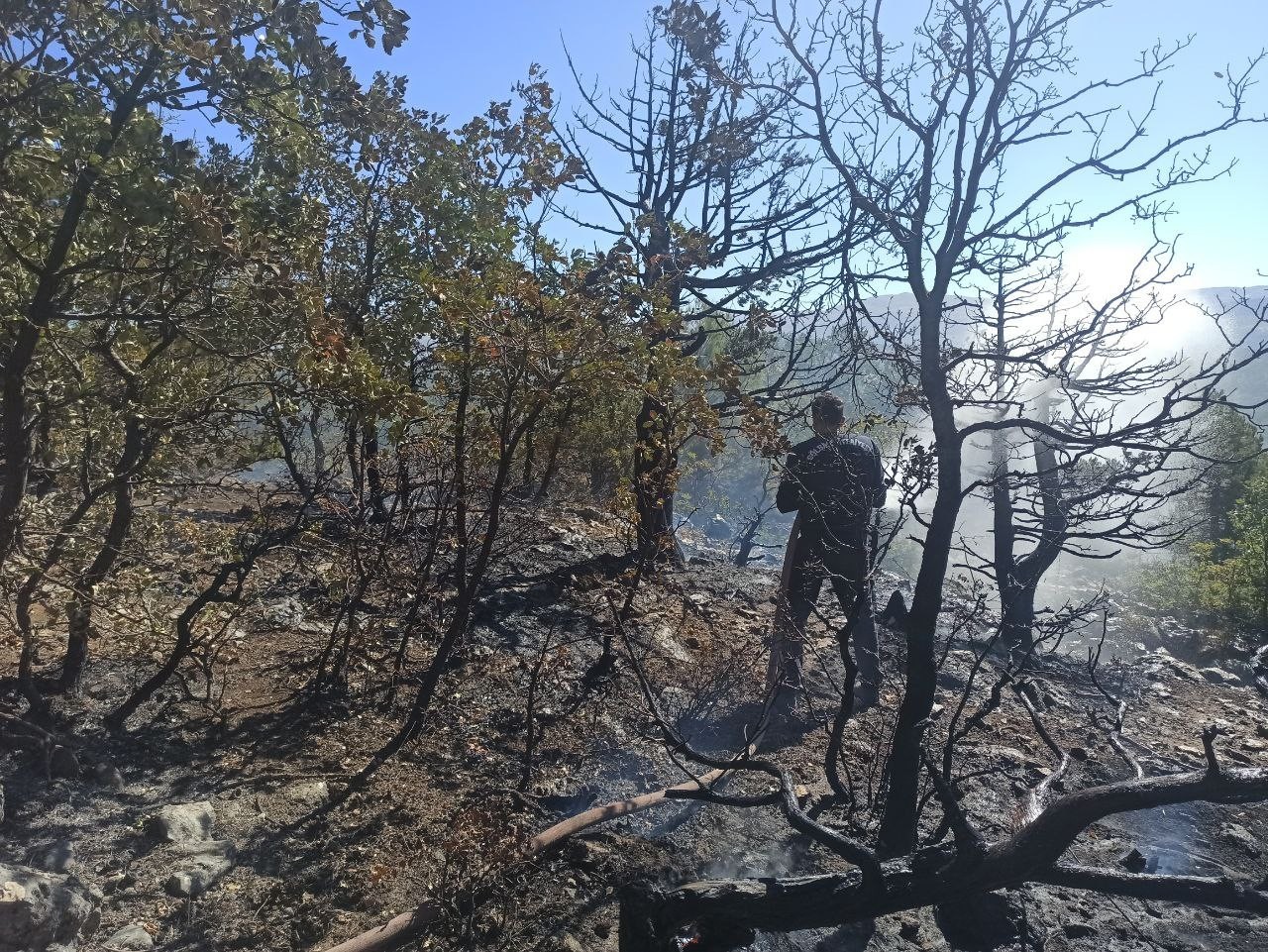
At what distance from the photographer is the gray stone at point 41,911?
7.25 feet

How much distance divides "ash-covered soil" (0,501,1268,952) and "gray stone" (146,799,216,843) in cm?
2

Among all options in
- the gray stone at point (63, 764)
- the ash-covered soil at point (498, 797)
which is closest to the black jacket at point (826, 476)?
the ash-covered soil at point (498, 797)

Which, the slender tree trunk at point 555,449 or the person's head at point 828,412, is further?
Answer: the person's head at point 828,412

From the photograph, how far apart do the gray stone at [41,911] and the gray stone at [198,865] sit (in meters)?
0.35

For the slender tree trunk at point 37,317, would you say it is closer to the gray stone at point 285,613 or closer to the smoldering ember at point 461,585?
the smoldering ember at point 461,585

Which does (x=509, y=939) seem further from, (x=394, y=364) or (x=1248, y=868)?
(x=1248, y=868)

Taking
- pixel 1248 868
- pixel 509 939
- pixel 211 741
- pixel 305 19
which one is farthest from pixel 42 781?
pixel 1248 868

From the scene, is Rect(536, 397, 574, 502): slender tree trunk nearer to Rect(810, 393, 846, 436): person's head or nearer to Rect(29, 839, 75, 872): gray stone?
Rect(810, 393, 846, 436): person's head

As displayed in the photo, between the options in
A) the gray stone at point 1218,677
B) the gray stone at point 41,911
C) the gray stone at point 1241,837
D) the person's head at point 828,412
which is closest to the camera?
the gray stone at point 41,911

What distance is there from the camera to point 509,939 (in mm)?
2912

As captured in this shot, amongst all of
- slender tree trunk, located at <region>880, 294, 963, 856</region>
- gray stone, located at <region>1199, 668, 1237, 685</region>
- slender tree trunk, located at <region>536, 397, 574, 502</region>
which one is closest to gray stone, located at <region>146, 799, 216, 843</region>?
slender tree trunk, located at <region>536, 397, 574, 502</region>

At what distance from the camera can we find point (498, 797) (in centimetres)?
387

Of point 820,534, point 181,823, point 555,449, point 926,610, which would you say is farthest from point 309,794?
point 820,534

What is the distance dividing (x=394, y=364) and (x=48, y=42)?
2.39m
